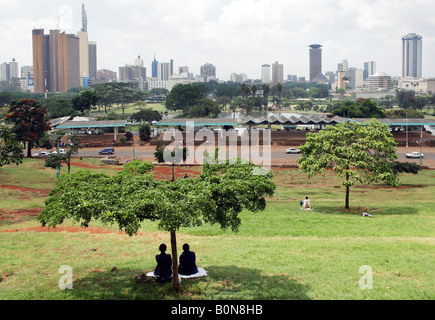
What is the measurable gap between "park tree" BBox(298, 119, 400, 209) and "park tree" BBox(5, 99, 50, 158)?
34623mm

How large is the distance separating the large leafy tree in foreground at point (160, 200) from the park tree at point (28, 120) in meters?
40.2

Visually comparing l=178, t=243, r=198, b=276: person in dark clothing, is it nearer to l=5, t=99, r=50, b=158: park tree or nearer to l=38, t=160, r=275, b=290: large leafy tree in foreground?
l=38, t=160, r=275, b=290: large leafy tree in foreground

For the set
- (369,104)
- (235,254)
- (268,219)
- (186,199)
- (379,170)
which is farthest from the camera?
(369,104)

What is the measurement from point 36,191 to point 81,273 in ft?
66.6

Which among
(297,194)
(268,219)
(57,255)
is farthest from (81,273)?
(297,194)

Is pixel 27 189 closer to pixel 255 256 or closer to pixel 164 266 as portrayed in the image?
pixel 255 256

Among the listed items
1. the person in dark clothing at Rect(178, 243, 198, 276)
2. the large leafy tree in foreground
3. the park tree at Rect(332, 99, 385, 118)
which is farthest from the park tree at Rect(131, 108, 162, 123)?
the person in dark clothing at Rect(178, 243, 198, 276)

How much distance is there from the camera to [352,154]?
25672mm

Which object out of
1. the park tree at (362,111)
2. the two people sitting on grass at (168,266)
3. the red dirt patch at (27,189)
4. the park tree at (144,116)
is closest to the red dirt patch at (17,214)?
the red dirt patch at (27,189)

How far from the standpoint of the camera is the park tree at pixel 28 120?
162 ft

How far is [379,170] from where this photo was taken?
25891 millimetres

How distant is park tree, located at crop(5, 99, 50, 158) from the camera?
49.3 m

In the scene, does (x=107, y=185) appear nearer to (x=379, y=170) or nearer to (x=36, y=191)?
(x=379, y=170)

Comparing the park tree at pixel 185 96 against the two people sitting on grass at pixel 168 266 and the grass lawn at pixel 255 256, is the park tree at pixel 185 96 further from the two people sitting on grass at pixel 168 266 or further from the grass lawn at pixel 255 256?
the two people sitting on grass at pixel 168 266
